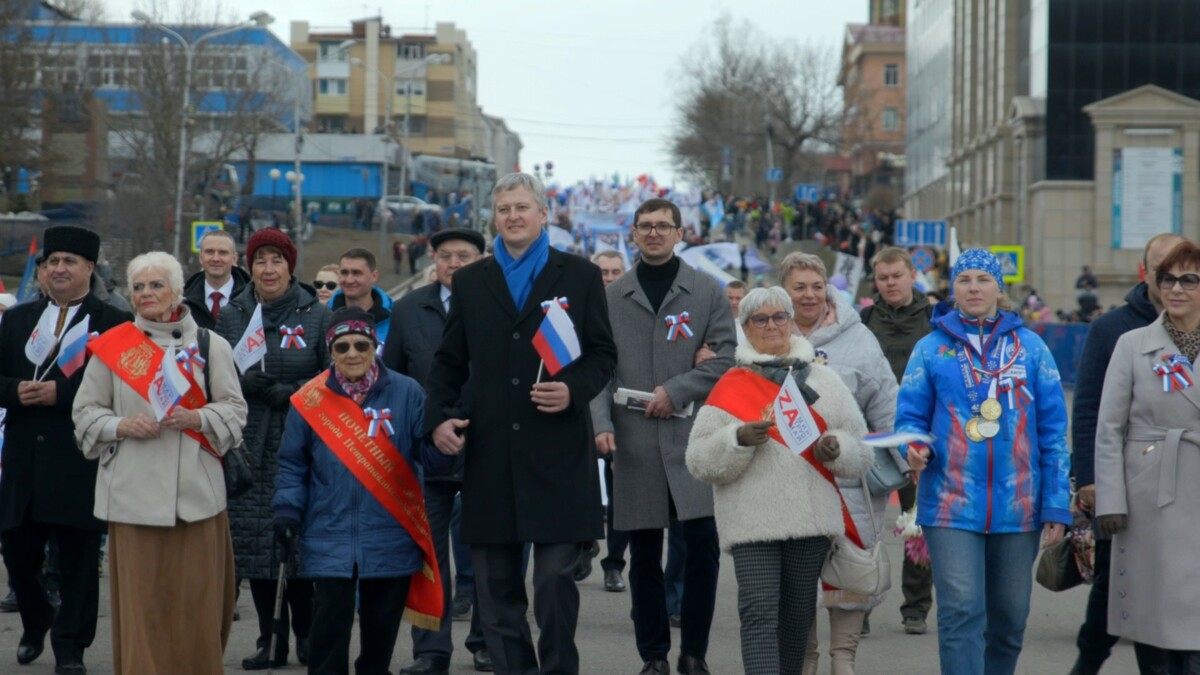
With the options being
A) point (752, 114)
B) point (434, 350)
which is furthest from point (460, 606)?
point (752, 114)

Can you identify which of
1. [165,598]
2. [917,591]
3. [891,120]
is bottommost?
[917,591]

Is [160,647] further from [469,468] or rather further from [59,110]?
[59,110]

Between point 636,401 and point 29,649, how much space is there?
3.21m

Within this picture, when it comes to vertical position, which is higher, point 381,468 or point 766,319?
point 766,319

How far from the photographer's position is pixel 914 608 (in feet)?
32.3

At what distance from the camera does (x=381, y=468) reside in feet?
24.2

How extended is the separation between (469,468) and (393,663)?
7.42 ft

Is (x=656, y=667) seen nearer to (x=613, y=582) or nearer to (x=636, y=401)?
(x=636, y=401)

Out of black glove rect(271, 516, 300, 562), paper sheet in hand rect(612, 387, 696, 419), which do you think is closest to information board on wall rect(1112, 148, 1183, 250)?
paper sheet in hand rect(612, 387, 696, 419)

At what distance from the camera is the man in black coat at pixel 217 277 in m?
9.21

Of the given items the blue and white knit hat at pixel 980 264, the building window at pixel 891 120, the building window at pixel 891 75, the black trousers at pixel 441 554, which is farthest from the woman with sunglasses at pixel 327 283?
the building window at pixel 891 120

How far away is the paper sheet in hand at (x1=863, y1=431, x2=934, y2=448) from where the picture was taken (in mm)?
6816

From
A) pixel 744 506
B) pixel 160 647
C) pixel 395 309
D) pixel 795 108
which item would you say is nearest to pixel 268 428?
pixel 395 309

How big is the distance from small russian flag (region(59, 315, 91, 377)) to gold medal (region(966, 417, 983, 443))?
159 inches
